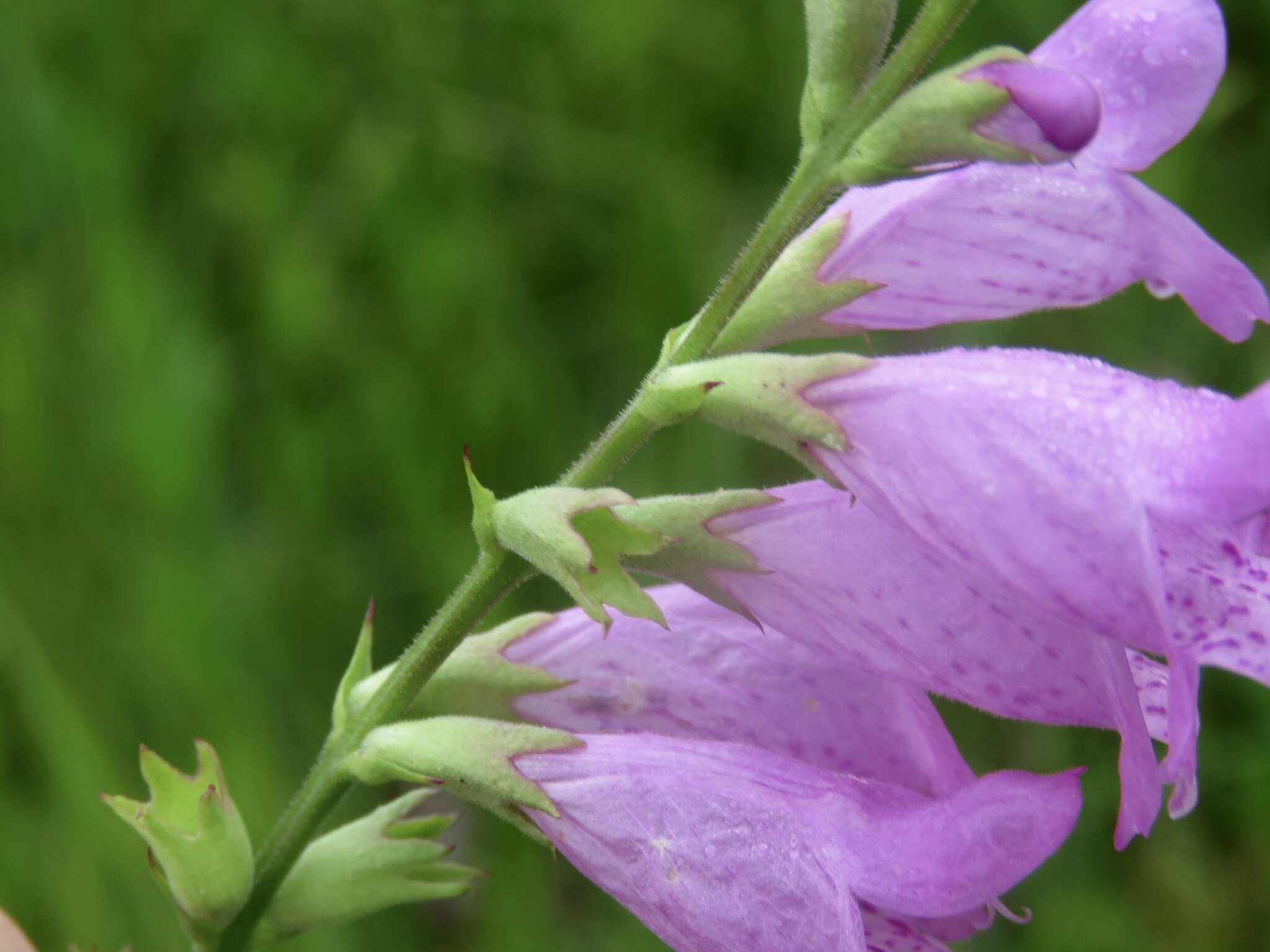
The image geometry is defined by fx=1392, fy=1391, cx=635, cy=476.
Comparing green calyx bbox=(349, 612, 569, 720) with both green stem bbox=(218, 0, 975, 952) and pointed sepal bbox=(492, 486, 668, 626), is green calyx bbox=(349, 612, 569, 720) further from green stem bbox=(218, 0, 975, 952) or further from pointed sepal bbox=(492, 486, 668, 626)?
pointed sepal bbox=(492, 486, 668, 626)

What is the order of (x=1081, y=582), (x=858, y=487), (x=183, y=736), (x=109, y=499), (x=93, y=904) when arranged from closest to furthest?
(x=1081, y=582)
(x=858, y=487)
(x=93, y=904)
(x=183, y=736)
(x=109, y=499)

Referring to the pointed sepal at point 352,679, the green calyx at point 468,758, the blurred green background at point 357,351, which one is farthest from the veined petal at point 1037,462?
the blurred green background at point 357,351

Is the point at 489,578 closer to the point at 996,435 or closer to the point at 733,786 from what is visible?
the point at 733,786

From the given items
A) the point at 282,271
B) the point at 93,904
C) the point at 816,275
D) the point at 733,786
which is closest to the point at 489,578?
the point at 733,786

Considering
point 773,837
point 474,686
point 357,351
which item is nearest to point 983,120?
point 773,837

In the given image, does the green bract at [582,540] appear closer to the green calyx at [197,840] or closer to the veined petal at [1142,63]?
the green calyx at [197,840]

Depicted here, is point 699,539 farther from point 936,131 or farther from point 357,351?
point 357,351

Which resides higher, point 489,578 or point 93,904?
point 489,578

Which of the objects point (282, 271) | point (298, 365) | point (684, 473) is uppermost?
point (282, 271)
